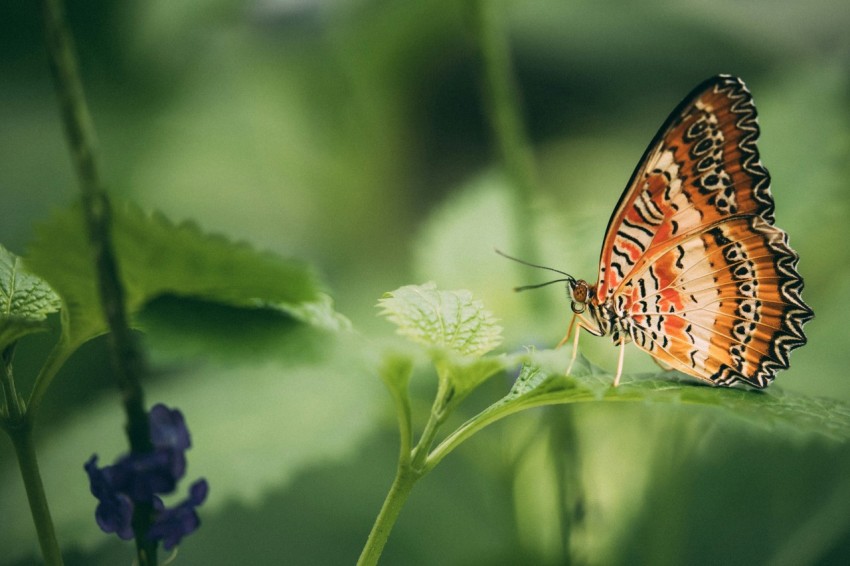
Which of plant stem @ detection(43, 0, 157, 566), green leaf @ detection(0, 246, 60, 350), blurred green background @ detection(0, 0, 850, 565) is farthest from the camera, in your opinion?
blurred green background @ detection(0, 0, 850, 565)

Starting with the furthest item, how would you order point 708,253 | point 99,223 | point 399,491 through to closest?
point 708,253 → point 399,491 → point 99,223

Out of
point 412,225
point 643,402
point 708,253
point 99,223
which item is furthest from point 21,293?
point 412,225

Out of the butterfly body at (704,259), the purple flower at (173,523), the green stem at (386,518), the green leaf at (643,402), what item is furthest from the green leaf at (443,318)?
the butterfly body at (704,259)

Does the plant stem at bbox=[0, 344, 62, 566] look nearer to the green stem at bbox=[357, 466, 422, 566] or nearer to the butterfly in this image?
the green stem at bbox=[357, 466, 422, 566]

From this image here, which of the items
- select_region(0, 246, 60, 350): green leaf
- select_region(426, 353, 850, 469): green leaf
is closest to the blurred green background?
select_region(426, 353, 850, 469): green leaf

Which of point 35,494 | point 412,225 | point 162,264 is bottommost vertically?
point 35,494

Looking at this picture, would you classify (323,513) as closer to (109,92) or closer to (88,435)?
(88,435)

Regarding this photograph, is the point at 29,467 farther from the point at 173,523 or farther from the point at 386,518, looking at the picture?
the point at 386,518
